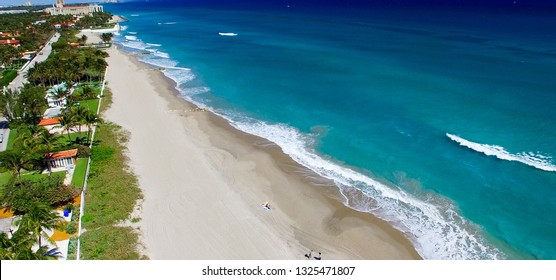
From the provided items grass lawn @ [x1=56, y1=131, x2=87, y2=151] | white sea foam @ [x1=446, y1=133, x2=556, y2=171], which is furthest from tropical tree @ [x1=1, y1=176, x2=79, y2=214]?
white sea foam @ [x1=446, y1=133, x2=556, y2=171]

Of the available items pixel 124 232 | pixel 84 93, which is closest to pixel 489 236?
pixel 124 232

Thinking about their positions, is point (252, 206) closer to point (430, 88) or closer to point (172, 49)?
point (430, 88)

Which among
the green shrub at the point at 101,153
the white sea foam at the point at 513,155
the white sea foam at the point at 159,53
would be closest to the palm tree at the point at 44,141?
the green shrub at the point at 101,153

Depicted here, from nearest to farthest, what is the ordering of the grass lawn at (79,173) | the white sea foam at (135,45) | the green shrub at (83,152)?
the grass lawn at (79,173) → the green shrub at (83,152) → the white sea foam at (135,45)

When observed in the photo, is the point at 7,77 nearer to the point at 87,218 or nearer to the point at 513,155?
the point at 87,218

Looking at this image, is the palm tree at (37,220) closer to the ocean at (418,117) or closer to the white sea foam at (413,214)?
the white sea foam at (413,214)

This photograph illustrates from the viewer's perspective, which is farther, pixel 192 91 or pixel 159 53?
pixel 159 53

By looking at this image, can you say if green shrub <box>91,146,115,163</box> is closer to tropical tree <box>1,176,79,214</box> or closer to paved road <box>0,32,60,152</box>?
tropical tree <box>1,176,79,214</box>

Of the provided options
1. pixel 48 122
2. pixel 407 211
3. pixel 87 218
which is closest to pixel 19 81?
pixel 48 122
